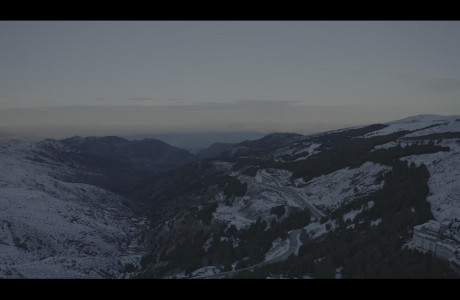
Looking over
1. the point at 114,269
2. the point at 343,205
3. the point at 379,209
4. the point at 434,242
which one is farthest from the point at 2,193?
the point at 434,242

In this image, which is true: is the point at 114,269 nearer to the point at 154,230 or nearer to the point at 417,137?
the point at 154,230

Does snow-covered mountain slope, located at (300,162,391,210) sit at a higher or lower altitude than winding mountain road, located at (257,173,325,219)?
higher

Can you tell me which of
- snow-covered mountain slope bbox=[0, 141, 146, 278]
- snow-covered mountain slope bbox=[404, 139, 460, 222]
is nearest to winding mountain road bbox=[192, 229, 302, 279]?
snow-covered mountain slope bbox=[404, 139, 460, 222]

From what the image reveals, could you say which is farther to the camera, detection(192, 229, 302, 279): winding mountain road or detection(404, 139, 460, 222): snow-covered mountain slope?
detection(192, 229, 302, 279): winding mountain road

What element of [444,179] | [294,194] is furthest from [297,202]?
[444,179]

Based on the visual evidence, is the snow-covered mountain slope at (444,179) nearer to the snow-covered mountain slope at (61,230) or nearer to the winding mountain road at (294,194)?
the winding mountain road at (294,194)

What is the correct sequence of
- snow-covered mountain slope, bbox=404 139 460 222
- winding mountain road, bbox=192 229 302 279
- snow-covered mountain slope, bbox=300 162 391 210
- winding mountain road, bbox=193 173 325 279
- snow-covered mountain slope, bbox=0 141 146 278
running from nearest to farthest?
snow-covered mountain slope, bbox=404 139 460 222 < winding mountain road, bbox=192 229 302 279 < winding mountain road, bbox=193 173 325 279 < snow-covered mountain slope, bbox=0 141 146 278 < snow-covered mountain slope, bbox=300 162 391 210

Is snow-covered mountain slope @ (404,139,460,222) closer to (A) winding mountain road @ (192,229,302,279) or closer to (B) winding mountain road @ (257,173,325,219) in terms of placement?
(B) winding mountain road @ (257,173,325,219)
